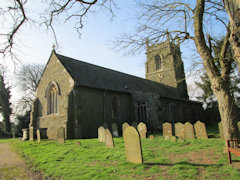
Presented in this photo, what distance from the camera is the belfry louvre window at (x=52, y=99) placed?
15.5 metres

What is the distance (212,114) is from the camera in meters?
26.5

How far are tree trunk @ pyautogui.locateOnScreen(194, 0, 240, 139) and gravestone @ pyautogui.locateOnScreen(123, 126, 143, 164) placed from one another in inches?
115

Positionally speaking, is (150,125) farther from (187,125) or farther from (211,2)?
(211,2)

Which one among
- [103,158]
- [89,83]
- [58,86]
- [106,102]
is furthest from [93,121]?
[103,158]

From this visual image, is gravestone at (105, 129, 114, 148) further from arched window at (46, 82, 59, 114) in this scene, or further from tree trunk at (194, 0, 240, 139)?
arched window at (46, 82, 59, 114)

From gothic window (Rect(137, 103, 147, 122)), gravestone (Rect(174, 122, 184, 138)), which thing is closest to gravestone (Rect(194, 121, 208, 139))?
gravestone (Rect(174, 122, 184, 138))

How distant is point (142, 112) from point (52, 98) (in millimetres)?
8643

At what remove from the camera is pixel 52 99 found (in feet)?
52.4

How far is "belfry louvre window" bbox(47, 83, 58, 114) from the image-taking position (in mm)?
15547

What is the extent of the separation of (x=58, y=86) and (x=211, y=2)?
41.4 feet

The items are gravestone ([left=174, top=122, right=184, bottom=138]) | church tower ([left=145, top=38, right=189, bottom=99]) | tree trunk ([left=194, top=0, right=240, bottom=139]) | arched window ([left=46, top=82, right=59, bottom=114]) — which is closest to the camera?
tree trunk ([left=194, top=0, right=240, bottom=139])

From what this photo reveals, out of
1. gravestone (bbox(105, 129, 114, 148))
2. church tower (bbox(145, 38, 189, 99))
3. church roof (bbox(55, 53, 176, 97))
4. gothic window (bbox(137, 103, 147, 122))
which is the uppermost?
church tower (bbox(145, 38, 189, 99))

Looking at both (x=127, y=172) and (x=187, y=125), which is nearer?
(x=127, y=172)

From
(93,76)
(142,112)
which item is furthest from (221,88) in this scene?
(93,76)
